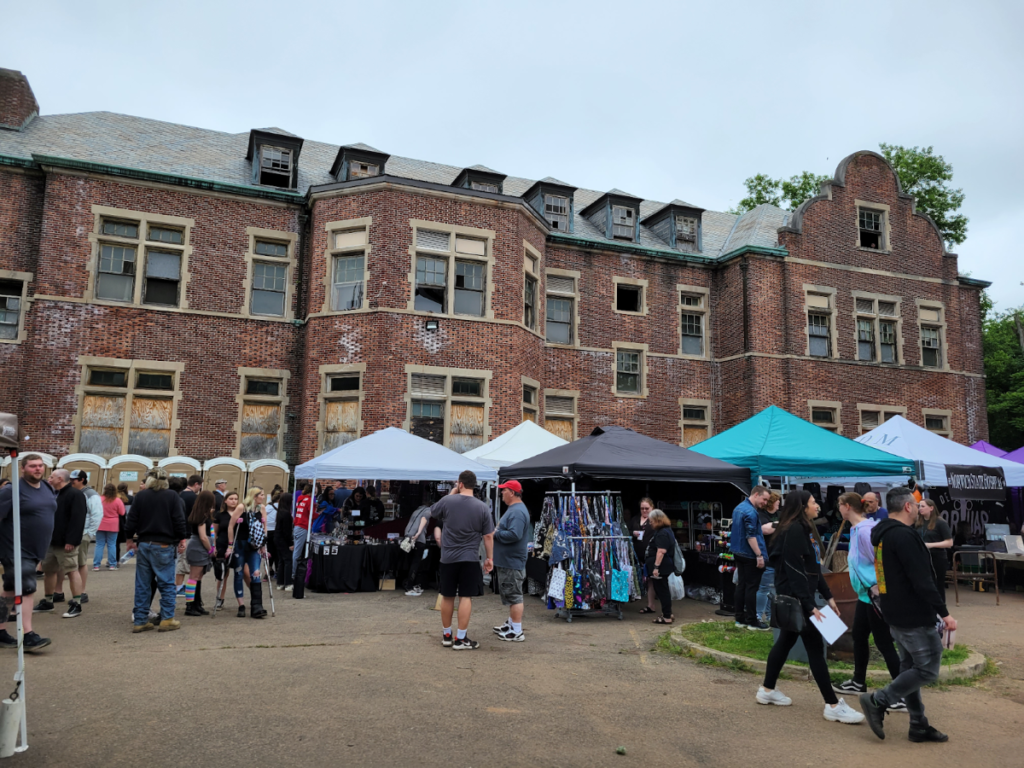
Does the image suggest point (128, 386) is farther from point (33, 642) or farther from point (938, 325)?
point (938, 325)

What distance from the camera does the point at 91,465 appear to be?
58.4 feet

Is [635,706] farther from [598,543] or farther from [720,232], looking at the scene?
[720,232]

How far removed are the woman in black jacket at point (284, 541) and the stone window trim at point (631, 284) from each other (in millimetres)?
13772

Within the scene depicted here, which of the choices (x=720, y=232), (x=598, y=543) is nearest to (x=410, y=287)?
(x=598, y=543)

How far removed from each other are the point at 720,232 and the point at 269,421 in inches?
679

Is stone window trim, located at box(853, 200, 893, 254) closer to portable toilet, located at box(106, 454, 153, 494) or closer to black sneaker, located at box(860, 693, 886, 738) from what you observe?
portable toilet, located at box(106, 454, 153, 494)

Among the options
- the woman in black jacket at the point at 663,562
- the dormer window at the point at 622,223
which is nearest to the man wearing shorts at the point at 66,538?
the woman in black jacket at the point at 663,562

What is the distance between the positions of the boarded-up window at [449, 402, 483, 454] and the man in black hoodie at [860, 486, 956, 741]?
1435 cm

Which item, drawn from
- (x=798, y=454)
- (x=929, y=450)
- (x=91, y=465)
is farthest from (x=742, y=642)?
(x=91, y=465)

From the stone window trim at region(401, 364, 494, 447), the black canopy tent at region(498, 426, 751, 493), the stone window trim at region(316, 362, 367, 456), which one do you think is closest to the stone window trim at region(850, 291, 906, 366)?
the stone window trim at region(401, 364, 494, 447)

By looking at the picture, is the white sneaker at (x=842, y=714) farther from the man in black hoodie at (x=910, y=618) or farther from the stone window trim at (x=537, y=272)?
the stone window trim at (x=537, y=272)

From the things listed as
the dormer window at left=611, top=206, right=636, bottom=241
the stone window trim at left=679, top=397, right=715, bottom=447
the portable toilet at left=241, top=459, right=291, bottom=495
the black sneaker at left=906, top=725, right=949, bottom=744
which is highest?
the dormer window at left=611, top=206, right=636, bottom=241

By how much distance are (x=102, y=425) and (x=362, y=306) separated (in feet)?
23.0

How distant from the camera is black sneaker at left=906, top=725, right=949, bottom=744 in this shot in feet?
17.4
